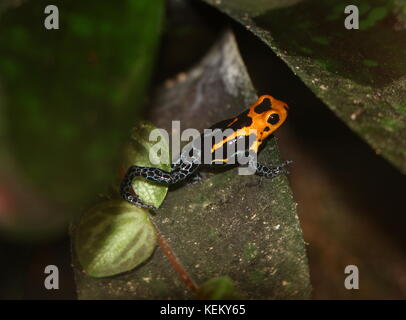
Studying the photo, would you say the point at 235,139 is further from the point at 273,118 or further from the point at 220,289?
the point at 220,289

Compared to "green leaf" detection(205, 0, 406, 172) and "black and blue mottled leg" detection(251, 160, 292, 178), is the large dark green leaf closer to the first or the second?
"black and blue mottled leg" detection(251, 160, 292, 178)

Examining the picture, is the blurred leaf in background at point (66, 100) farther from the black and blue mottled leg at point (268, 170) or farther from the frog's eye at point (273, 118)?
the frog's eye at point (273, 118)

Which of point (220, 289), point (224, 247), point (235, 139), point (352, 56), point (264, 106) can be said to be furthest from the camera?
point (235, 139)

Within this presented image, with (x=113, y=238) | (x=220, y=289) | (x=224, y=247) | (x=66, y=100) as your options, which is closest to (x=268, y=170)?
(x=224, y=247)

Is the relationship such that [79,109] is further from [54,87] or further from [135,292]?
[135,292]

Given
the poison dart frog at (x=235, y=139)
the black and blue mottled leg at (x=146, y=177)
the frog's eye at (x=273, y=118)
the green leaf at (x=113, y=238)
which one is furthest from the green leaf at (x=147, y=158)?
the frog's eye at (x=273, y=118)

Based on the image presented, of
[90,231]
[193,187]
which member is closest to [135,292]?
[90,231]
